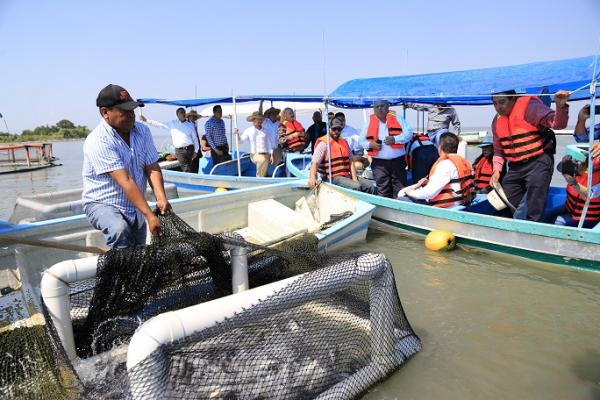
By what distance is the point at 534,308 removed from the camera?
14.8 feet

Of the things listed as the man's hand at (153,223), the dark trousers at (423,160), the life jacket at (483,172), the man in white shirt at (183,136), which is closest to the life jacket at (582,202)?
the life jacket at (483,172)

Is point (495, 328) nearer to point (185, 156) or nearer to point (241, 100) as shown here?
point (241, 100)

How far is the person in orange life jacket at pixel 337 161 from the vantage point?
25.3 feet

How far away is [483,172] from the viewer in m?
7.71

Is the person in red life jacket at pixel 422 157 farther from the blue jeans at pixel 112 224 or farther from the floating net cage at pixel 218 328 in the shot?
the blue jeans at pixel 112 224

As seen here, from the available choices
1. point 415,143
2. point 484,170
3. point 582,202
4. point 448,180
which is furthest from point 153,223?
point 484,170

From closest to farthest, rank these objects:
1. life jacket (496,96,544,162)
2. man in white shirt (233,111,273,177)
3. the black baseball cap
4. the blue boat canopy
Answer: the black baseball cap < life jacket (496,96,544,162) < the blue boat canopy < man in white shirt (233,111,273,177)

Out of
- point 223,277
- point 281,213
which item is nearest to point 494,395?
point 223,277

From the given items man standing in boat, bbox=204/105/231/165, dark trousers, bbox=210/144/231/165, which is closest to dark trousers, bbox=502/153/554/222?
man standing in boat, bbox=204/105/231/165

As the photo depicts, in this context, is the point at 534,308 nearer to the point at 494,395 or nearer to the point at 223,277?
the point at 494,395

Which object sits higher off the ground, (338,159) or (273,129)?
(273,129)

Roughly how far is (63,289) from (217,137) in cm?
928

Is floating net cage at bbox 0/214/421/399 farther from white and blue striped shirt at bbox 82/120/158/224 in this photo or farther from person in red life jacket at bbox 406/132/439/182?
person in red life jacket at bbox 406/132/439/182

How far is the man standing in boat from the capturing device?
11219mm
